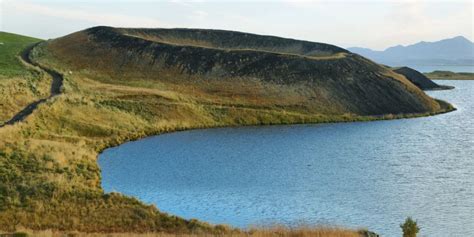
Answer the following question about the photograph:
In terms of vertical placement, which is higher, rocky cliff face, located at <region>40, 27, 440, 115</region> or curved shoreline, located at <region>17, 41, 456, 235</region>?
rocky cliff face, located at <region>40, 27, 440, 115</region>

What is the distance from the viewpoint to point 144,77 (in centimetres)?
11106

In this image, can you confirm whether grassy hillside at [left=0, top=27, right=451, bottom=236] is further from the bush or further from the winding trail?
the bush

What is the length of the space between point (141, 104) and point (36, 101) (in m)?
16.5

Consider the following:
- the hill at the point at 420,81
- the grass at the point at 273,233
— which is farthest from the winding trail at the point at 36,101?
the hill at the point at 420,81

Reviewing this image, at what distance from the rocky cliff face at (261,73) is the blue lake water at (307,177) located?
25245 millimetres

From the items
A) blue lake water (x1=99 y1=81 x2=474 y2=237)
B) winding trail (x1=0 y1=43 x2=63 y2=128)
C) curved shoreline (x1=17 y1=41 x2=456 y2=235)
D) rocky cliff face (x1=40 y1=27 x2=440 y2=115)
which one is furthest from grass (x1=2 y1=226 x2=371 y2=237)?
rocky cliff face (x1=40 y1=27 x2=440 y2=115)

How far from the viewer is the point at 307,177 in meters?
46.5

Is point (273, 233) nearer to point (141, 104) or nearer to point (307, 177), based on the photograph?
point (307, 177)

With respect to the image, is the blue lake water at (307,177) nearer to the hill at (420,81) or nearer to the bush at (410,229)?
the bush at (410,229)

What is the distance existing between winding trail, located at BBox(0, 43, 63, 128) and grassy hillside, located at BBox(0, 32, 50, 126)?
3.35 ft

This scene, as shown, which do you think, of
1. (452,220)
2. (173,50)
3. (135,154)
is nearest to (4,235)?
(452,220)

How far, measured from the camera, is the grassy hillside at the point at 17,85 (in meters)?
68.7

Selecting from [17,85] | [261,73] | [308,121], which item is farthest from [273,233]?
[261,73]

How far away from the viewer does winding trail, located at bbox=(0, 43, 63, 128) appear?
61.4 metres
